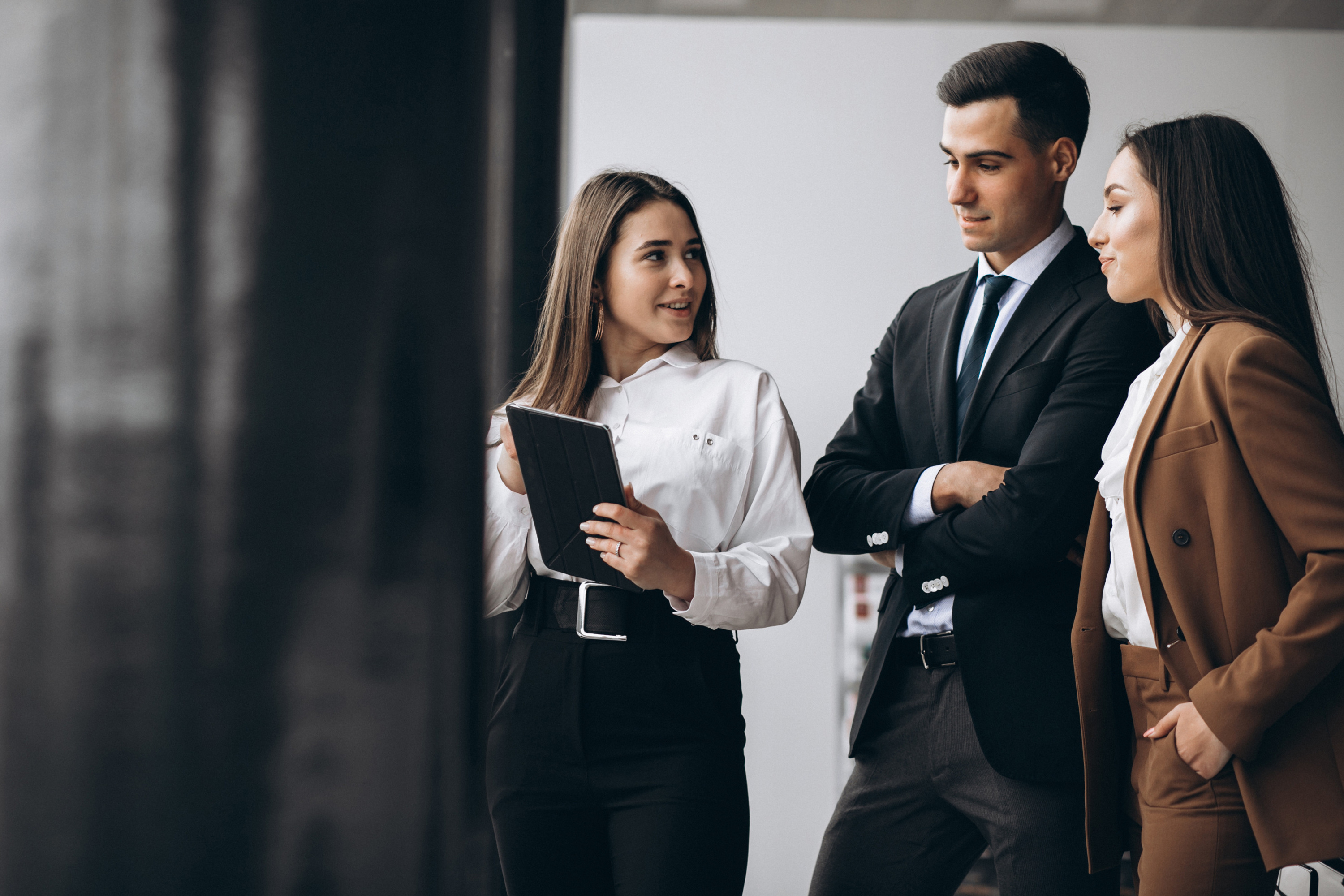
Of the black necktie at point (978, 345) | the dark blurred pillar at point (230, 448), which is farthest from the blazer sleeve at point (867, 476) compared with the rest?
the dark blurred pillar at point (230, 448)

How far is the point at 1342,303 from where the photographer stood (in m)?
4.05

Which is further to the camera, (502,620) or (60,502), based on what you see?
(502,620)

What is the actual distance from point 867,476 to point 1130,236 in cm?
54

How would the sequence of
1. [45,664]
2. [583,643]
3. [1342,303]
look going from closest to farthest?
[45,664]
[583,643]
[1342,303]

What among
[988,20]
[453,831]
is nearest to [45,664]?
[453,831]

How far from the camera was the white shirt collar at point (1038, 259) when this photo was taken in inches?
67.4

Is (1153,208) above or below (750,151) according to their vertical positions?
below

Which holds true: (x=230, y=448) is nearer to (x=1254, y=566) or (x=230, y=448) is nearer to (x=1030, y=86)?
(x=1254, y=566)

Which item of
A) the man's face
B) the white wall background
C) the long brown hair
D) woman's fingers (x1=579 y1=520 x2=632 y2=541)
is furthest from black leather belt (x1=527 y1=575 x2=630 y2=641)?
the white wall background

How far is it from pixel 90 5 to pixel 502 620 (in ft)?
5.07

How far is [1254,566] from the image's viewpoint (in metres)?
1.26

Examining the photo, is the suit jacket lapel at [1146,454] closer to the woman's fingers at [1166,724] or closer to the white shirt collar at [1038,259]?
the woman's fingers at [1166,724]

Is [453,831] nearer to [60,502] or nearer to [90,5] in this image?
[60,502]

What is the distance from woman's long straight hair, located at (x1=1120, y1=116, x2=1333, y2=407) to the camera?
1.38 m
